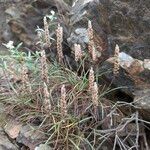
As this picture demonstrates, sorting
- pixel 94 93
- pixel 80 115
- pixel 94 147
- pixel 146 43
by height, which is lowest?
pixel 94 147

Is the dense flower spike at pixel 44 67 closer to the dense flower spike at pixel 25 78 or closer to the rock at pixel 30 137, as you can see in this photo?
the dense flower spike at pixel 25 78

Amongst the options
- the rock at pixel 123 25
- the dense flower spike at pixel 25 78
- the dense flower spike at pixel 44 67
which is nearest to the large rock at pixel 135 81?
the rock at pixel 123 25

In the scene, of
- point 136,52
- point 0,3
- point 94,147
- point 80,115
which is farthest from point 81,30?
point 0,3

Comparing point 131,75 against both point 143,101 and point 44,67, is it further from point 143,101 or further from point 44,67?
point 44,67

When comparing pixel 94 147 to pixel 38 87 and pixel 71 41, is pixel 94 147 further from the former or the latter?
pixel 71 41

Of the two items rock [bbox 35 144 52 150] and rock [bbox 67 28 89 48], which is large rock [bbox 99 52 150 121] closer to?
rock [bbox 67 28 89 48]

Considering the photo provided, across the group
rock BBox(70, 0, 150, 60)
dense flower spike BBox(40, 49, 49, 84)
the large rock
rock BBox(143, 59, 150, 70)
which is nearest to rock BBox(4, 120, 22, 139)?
dense flower spike BBox(40, 49, 49, 84)

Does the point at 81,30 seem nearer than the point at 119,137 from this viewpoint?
No
